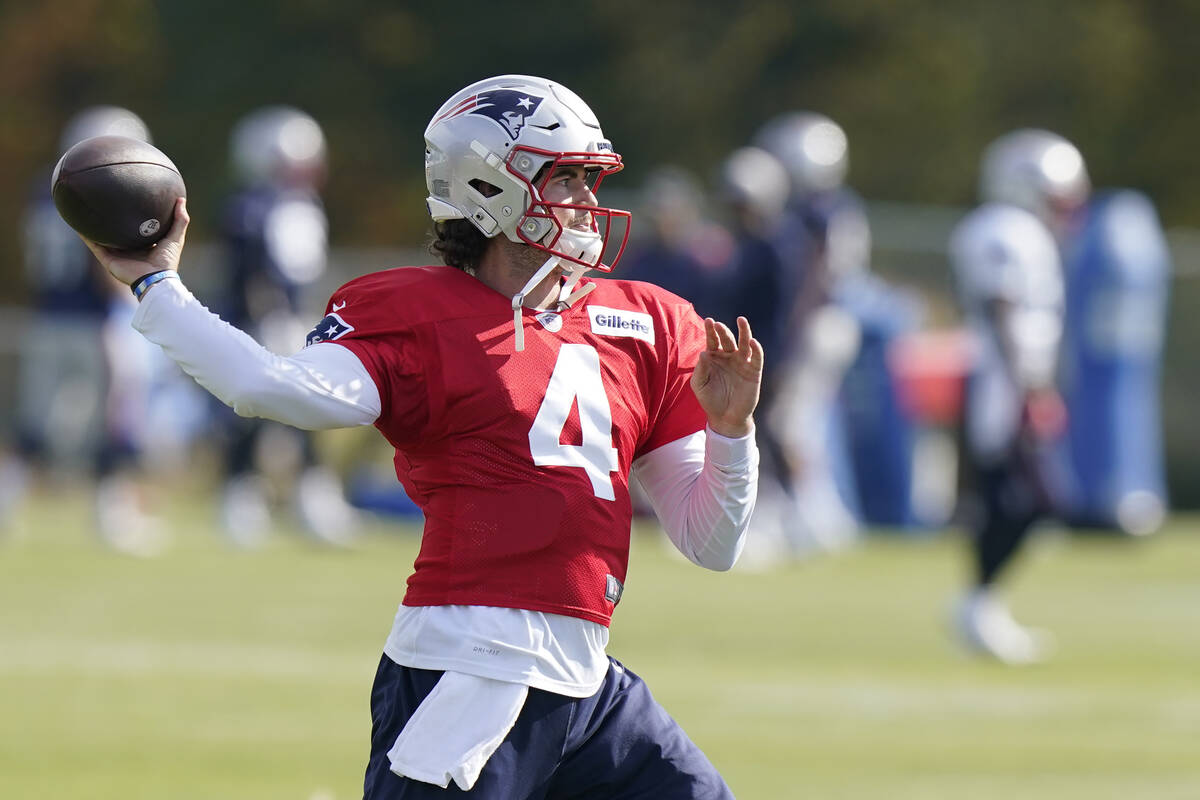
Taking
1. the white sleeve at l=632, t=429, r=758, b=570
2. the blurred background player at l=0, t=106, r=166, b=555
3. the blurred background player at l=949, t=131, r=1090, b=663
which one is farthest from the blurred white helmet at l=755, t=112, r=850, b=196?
the white sleeve at l=632, t=429, r=758, b=570

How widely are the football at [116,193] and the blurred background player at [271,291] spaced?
30.6 feet

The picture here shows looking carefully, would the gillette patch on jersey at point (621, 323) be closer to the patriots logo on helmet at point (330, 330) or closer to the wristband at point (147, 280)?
the patriots logo on helmet at point (330, 330)

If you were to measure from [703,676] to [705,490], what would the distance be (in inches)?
176

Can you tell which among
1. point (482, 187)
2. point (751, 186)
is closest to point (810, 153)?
point (751, 186)

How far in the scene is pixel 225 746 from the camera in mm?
7055

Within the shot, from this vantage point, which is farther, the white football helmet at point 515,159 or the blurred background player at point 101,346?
the blurred background player at point 101,346

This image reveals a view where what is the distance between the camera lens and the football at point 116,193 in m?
3.93

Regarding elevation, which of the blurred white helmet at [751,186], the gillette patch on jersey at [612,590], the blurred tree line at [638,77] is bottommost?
the gillette patch on jersey at [612,590]

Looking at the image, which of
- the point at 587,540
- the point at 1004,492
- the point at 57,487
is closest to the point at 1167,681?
the point at 1004,492

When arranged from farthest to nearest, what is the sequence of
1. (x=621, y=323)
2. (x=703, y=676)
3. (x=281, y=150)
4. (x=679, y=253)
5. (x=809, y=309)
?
(x=679, y=253)
(x=809, y=309)
(x=281, y=150)
(x=703, y=676)
(x=621, y=323)

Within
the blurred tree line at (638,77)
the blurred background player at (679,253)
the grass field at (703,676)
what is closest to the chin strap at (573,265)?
the grass field at (703,676)

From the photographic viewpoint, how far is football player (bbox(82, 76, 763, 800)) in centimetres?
395

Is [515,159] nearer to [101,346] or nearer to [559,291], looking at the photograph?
[559,291]

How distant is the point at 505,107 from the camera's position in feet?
14.1
